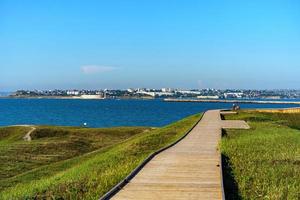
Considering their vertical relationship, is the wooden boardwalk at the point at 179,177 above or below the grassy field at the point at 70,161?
above

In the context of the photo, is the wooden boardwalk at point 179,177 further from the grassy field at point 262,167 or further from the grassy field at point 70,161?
the grassy field at point 70,161

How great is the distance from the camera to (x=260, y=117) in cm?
4675

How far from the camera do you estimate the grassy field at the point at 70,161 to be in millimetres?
13602

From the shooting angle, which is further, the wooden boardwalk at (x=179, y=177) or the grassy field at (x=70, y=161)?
the grassy field at (x=70, y=161)

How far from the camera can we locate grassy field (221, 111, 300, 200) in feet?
41.6

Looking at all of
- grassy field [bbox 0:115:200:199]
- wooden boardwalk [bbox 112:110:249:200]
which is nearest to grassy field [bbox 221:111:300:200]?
wooden boardwalk [bbox 112:110:249:200]

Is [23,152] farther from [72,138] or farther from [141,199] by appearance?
[141,199]

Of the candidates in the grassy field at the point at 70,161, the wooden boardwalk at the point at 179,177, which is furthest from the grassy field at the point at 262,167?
the grassy field at the point at 70,161

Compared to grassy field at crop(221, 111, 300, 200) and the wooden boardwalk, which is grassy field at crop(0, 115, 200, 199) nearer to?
the wooden boardwalk

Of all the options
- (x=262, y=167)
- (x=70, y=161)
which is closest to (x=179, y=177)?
(x=262, y=167)

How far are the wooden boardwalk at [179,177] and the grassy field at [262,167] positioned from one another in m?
0.45

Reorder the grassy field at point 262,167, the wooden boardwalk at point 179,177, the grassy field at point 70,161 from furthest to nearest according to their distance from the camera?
the grassy field at point 70,161 < the grassy field at point 262,167 < the wooden boardwalk at point 179,177

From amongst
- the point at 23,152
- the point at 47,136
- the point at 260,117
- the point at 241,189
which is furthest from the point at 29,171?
the point at 260,117

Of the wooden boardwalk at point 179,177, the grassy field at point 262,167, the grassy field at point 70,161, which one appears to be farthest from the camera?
the grassy field at point 70,161
